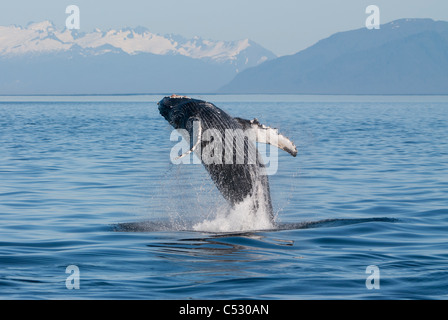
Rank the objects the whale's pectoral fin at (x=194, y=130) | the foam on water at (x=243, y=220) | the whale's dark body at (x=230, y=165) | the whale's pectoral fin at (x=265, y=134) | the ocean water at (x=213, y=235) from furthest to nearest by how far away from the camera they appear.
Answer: the whale's pectoral fin at (x=265, y=134) < the foam on water at (x=243, y=220) < the whale's dark body at (x=230, y=165) < the whale's pectoral fin at (x=194, y=130) < the ocean water at (x=213, y=235)

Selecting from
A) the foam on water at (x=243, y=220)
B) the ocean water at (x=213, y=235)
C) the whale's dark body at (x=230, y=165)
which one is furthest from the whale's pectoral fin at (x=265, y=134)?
the ocean water at (x=213, y=235)

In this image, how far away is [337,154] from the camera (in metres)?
26.8

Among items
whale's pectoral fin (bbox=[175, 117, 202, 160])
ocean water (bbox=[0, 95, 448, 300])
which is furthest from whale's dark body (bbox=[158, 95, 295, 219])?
ocean water (bbox=[0, 95, 448, 300])

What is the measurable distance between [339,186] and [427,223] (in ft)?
16.4

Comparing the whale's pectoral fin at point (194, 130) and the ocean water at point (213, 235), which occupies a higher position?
the whale's pectoral fin at point (194, 130)

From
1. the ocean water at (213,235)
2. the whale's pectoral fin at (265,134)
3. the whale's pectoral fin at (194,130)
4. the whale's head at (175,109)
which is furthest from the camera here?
the whale's pectoral fin at (265,134)

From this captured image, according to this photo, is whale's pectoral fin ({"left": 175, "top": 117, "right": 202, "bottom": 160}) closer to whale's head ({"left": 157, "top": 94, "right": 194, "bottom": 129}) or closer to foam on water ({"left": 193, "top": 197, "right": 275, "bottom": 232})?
whale's head ({"left": 157, "top": 94, "right": 194, "bottom": 129})

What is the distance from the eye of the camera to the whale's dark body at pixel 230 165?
35.7 feet

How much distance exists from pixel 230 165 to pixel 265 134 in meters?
0.95

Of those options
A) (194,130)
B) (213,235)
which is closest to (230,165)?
(194,130)

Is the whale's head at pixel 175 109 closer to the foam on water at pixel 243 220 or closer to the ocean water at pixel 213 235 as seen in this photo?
the foam on water at pixel 243 220

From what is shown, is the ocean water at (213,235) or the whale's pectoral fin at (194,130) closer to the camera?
the ocean water at (213,235)

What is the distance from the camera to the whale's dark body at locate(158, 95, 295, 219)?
10.9 meters

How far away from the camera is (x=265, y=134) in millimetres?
11586
